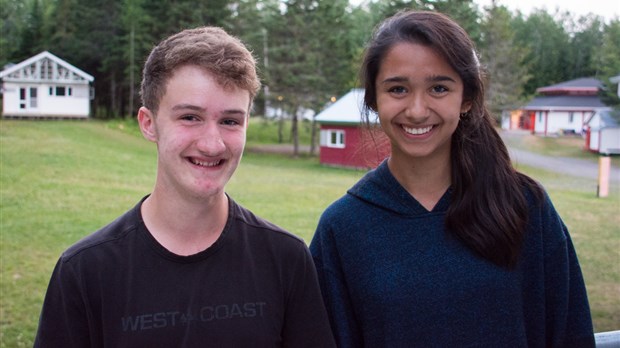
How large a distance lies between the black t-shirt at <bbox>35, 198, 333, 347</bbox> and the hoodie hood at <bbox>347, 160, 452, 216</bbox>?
1.45 feet

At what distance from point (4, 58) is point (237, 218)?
132 feet

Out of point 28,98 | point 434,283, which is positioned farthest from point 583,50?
point 434,283

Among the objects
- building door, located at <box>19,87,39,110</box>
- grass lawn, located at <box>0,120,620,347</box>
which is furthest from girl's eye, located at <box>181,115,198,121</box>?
building door, located at <box>19,87,39,110</box>

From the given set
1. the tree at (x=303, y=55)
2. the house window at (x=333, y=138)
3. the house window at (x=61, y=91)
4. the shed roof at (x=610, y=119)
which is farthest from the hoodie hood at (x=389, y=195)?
the house window at (x=61, y=91)

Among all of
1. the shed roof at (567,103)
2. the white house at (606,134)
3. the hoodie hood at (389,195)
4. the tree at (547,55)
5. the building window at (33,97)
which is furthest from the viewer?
the tree at (547,55)

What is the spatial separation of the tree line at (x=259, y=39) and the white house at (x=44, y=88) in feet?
5.41

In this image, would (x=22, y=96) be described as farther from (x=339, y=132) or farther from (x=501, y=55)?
(x=501, y=55)

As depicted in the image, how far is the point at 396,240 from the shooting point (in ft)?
7.93

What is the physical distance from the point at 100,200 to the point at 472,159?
14172 millimetres

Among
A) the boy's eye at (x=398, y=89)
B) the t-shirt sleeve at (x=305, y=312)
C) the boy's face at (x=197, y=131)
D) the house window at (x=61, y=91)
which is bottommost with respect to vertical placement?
the t-shirt sleeve at (x=305, y=312)

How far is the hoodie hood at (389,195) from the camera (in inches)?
97.3

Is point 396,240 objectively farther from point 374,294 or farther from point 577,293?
point 577,293

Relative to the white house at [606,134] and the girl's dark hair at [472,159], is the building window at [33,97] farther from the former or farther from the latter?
the girl's dark hair at [472,159]

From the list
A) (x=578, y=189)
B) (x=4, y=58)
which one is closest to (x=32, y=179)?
(x=578, y=189)
